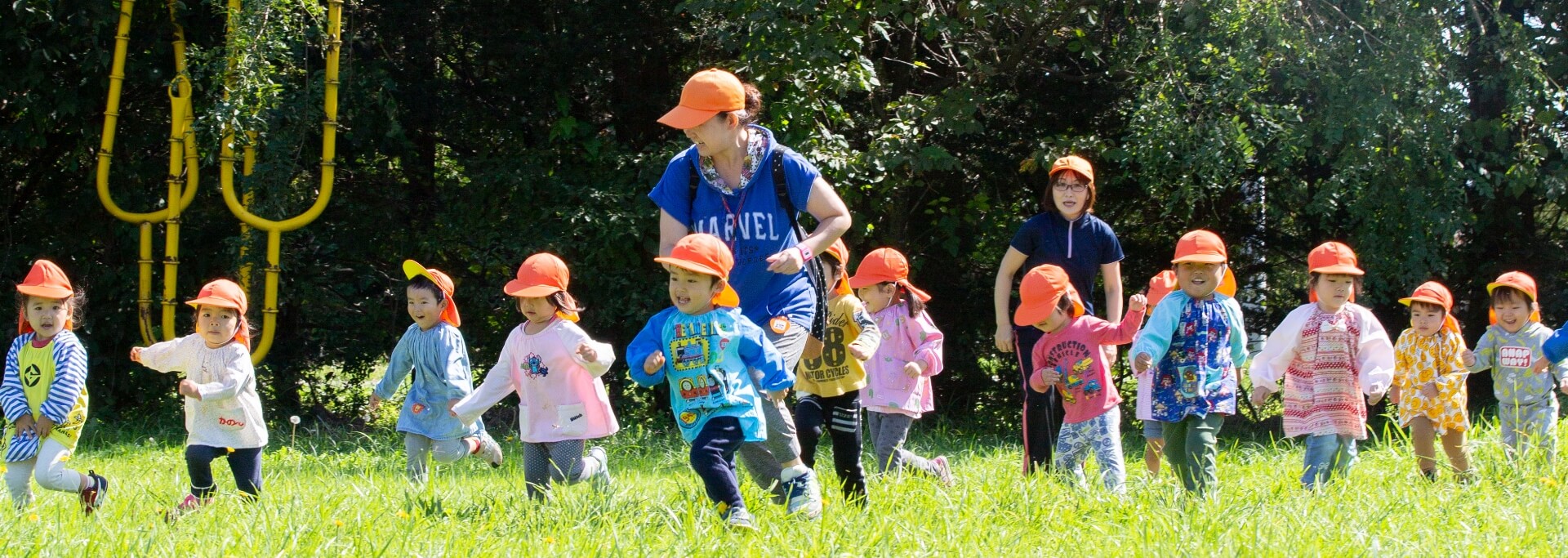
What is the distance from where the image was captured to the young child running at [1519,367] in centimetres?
644

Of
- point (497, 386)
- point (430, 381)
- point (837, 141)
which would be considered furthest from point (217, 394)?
point (837, 141)

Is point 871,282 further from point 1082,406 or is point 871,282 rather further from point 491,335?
point 491,335

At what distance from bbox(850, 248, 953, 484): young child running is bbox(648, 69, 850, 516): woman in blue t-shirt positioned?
1.57 meters

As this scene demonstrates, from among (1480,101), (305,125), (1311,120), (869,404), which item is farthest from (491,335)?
(1480,101)

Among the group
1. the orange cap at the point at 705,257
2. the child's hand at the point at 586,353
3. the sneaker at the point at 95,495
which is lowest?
the sneaker at the point at 95,495

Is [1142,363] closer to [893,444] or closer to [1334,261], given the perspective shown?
[1334,261]

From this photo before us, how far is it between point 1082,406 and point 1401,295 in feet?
16.8

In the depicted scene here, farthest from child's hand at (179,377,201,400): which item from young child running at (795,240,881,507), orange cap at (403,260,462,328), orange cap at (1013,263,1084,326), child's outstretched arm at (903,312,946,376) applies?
orange cap at (1013,263,1084,326)

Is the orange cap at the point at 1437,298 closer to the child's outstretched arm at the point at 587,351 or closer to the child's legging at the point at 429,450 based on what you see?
the child's outstretched arm at the point at 587,351

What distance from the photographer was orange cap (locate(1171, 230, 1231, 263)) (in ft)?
16.5

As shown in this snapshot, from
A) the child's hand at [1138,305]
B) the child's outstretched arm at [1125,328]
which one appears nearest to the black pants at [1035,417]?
the child's outstretched arm at [1125,328]

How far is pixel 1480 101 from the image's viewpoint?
905 centimetres

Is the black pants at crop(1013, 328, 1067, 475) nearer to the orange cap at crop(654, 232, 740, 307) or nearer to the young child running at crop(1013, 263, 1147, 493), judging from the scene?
the young child running at crop(1013, 263, 1147, 493)

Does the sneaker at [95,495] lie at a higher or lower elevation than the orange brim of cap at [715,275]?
lower
